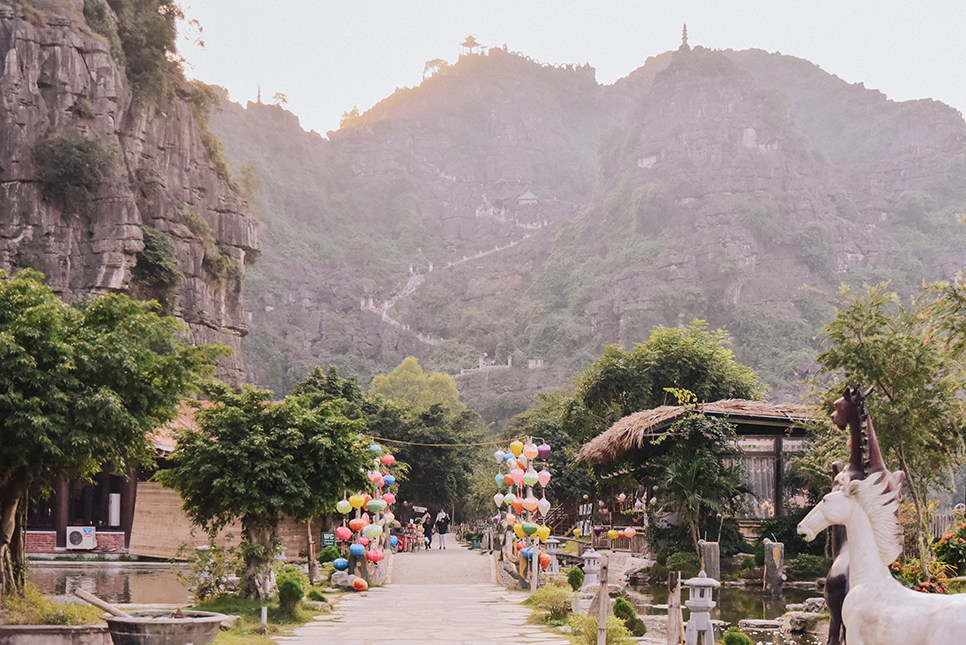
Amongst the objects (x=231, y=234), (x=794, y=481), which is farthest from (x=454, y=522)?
(x=794, y=481)

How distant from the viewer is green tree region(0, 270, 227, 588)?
9.36m

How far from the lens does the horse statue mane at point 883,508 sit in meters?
5.58

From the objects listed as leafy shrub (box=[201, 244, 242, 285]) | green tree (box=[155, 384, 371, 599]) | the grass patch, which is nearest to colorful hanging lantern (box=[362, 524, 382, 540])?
green tree (box=[155, 384, 371, 599])

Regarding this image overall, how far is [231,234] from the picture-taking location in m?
42.0

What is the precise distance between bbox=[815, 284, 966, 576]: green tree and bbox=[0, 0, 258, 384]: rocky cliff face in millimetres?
27205

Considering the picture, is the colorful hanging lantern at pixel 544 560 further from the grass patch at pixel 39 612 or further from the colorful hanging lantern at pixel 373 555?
the grass patch at pixel 39 612

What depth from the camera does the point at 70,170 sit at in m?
32.4

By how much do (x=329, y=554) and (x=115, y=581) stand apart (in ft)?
18.8

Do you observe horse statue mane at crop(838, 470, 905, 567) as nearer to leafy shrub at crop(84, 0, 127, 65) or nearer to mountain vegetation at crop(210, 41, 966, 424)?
leafy shrub at crop(84, 0, 127, 65)

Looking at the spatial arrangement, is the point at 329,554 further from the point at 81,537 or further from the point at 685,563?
the point at 685,563

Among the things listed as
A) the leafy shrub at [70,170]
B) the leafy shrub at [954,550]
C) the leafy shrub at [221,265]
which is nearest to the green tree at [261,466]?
the leafy shrub at [954,550]

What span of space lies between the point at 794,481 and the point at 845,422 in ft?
53.7

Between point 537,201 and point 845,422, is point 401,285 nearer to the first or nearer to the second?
point 537,201

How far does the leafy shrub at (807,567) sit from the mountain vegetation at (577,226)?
222 feet
